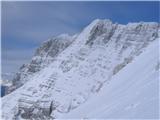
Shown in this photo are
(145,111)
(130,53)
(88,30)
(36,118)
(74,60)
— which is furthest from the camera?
(88,30)

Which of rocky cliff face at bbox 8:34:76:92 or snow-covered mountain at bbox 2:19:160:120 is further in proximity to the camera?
rocky cliff face at bbox 8:34:76:92

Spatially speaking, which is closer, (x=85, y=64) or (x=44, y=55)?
(x=85, y=64)

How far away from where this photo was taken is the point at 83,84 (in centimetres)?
10894

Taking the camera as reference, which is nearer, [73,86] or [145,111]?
[145,111]

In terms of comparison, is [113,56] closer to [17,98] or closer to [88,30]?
[88,30]

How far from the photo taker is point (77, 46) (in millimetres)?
125875

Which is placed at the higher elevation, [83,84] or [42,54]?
[42,54]

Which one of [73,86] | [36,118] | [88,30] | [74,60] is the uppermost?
[88,30]

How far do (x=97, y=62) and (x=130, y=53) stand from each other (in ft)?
33.7

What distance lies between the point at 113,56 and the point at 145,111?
103910mm

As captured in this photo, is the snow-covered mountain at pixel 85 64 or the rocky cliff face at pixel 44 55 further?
the rocky cliff face at pixel 44 55

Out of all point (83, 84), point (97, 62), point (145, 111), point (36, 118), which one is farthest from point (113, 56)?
point (145, 111)

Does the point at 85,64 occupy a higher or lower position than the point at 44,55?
lower

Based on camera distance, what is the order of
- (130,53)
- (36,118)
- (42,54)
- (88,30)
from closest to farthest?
(36,118) → (130,53) → (88,30) → (42,54)
